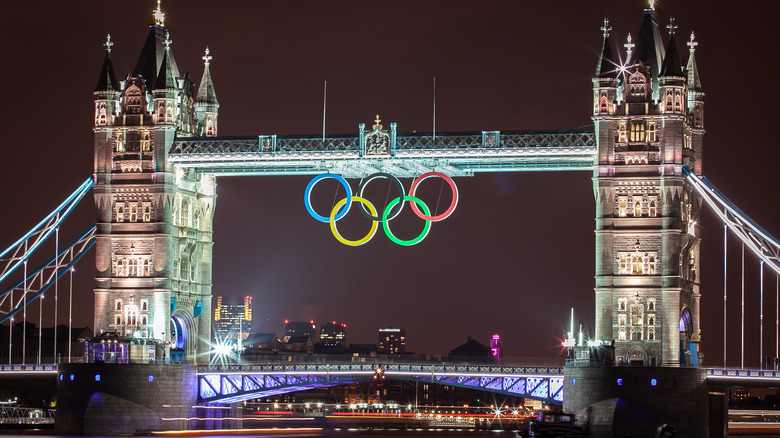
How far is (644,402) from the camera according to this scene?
87.9m

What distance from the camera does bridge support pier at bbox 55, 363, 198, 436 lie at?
95188mm

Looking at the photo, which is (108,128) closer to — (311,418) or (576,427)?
(576,427)

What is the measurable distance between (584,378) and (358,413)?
354 feet

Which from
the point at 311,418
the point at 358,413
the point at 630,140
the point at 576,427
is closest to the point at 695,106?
the point at 630,140

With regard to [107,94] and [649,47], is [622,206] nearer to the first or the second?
[649,47]

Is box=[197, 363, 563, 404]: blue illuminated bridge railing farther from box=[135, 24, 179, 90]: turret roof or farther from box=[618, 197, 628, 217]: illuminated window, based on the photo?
box=[135, 24, 179, 90]: turret roof

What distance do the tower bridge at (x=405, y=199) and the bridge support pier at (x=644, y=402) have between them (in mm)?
158

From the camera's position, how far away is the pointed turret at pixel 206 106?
107m

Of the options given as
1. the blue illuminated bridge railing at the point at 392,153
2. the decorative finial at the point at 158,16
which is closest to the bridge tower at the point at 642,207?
the blue illuminated bridge railing at the point at 392,153

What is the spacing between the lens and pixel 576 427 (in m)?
86.1

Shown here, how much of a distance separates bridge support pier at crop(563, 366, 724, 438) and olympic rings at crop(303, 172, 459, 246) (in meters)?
15.4

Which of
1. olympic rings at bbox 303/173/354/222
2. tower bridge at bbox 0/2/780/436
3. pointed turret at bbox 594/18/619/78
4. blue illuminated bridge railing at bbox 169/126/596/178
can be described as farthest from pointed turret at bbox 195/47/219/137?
pointed turret at bbox 594/18/619/78

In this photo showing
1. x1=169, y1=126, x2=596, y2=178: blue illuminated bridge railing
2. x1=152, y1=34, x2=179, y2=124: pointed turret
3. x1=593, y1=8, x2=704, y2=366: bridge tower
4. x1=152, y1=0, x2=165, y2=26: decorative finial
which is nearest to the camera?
x1=593, y1=8, x2=704, y2=366: bridge tower

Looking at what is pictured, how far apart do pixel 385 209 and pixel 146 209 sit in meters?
16.4
